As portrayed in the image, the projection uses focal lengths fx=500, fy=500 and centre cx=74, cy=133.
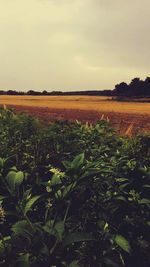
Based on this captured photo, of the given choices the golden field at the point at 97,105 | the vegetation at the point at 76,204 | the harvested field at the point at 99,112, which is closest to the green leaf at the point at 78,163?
the vegetation at the point at 76,204

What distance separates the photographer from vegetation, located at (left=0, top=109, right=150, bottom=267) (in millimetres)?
2402

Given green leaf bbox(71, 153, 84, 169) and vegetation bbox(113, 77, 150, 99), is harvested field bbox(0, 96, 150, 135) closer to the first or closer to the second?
green leaf bbox(71, 153, 84, 169)

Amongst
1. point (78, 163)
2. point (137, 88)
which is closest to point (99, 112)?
point (137, 88)

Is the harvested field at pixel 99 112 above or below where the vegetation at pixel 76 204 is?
below

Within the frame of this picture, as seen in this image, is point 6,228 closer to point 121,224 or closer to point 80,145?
point 121,224

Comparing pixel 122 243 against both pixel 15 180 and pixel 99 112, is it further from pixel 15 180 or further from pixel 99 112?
pixel 99 112

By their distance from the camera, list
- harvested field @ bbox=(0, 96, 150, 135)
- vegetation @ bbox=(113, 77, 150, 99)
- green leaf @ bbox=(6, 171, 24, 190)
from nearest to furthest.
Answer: green leaf @ bbox=(6, 171, 24, 190), harvested field @ bbox=(0, 96, 150, 135), vegetation @ bbox=(113, 77, 150, 99)

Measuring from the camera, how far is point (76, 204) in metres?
2.87

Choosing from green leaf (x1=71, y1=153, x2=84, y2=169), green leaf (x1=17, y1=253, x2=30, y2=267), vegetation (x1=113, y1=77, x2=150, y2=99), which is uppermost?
green leaf (x1=71, y1=153, x2=84, y2=169)

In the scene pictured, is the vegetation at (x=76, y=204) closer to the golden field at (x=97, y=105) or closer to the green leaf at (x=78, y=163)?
the green leaf at (x=78, y=163)

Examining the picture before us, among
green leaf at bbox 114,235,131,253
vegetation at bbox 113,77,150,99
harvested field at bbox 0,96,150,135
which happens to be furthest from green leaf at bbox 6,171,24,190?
vegetation at bbox 113,77,150,99

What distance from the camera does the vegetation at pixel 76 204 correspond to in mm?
2402

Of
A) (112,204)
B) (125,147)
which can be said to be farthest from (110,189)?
(125,147)

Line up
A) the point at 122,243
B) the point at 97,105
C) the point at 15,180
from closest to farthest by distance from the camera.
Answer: the point at 122,243
the point at 15,180
the point at 97,105
